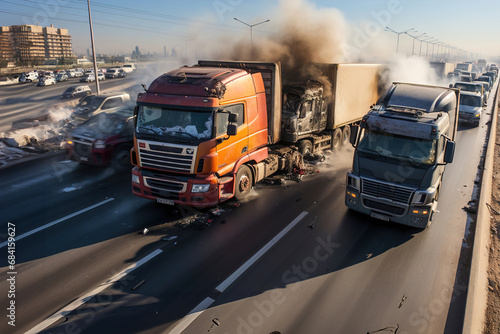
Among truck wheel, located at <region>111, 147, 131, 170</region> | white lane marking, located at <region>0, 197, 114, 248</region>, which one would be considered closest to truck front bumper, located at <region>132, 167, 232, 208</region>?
white lane marking, located at <region>0, 197, 114, 248</region>

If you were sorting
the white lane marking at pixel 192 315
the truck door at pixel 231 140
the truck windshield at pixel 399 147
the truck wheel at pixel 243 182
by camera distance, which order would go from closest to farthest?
1. the white lane marking at pixel 192 315
2. the truck windshield at pixel 399 147
3. the truck door at pixel 231 140
4. the truck wheel at pixel 243 182

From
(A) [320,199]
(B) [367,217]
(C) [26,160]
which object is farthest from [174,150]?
(C) [26,160]

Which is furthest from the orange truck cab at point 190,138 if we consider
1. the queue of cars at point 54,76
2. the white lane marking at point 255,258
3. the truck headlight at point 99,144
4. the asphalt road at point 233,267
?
the queue of cars at point 54,76

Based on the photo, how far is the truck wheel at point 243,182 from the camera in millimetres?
9164

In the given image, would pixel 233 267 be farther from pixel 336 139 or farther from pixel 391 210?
pixel 336 139

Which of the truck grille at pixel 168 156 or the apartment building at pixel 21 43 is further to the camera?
the apartment building at pixel 21 43

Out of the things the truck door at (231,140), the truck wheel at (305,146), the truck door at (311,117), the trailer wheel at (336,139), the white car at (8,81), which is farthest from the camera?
the white car at (8,81)

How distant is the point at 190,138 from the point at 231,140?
1.15 m

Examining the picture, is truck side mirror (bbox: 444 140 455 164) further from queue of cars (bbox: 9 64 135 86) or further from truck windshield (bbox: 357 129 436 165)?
queue of cars (bbox: 9 64 135 86)

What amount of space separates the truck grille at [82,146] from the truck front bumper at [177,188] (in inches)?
154

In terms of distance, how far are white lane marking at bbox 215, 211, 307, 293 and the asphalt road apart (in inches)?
1.4

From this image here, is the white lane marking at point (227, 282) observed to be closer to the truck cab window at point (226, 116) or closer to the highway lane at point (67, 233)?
the highway lane at point (67, 233)

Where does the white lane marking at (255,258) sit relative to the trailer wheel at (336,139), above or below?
below

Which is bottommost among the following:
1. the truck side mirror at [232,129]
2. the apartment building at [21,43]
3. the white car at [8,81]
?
the truck side mirror at [232,129]
